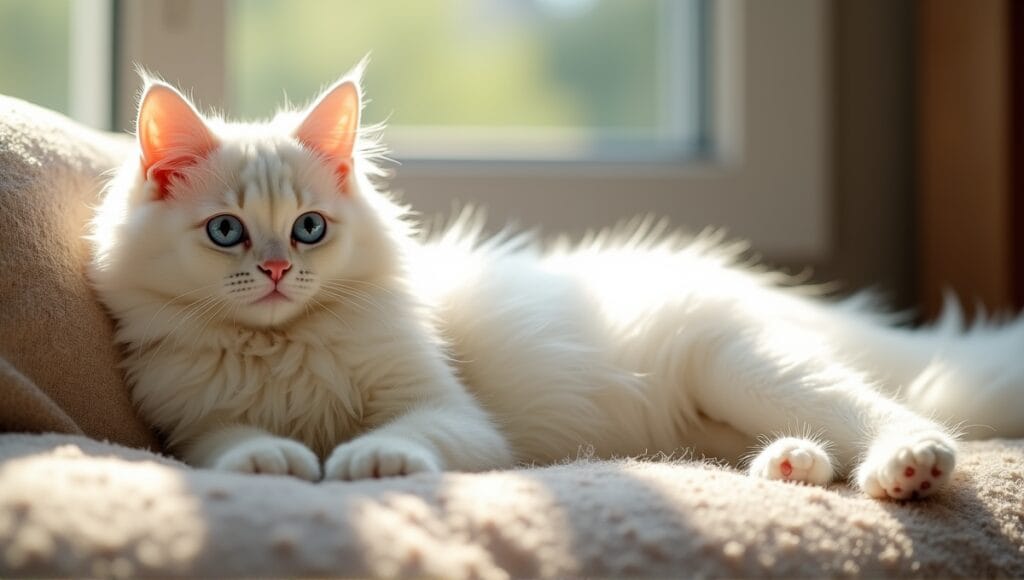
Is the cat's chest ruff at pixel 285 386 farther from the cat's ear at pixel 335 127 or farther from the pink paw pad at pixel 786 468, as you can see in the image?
the pink paw pad at pixel 786 468

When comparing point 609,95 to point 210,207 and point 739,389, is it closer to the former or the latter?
point 739,389

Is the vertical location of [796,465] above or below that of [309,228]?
below

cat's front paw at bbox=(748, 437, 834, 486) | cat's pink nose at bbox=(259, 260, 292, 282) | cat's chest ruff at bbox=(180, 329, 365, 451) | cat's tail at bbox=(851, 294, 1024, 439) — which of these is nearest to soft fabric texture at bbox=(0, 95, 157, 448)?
cat's chest ruff at bbox=(180, 329, 365, 451)

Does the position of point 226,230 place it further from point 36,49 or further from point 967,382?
point 36,49

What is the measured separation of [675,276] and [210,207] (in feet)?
2.72

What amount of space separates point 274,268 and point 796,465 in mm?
743

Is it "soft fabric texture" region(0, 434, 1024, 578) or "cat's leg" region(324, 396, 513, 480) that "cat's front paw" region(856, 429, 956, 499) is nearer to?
"soft fabric texture" region(0, 434, 1024, 578)

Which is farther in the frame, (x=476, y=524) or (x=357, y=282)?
(x=357, y=282)

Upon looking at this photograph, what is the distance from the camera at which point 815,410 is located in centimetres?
145

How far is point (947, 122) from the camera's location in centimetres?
244

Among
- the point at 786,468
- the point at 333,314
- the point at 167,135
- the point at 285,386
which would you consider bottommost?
the point at 786,468

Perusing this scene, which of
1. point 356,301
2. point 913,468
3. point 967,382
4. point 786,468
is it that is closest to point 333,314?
point 356,301

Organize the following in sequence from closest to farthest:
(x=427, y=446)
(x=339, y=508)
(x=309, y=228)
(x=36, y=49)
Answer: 1. (x=339, y=508)
2. (x=427, y=446)
3. (x=309, y=228)
4. (x=36, y=49)

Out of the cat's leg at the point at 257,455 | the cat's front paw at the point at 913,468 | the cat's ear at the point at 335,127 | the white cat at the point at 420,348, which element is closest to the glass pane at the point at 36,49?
the white cat at the point at 420,348
